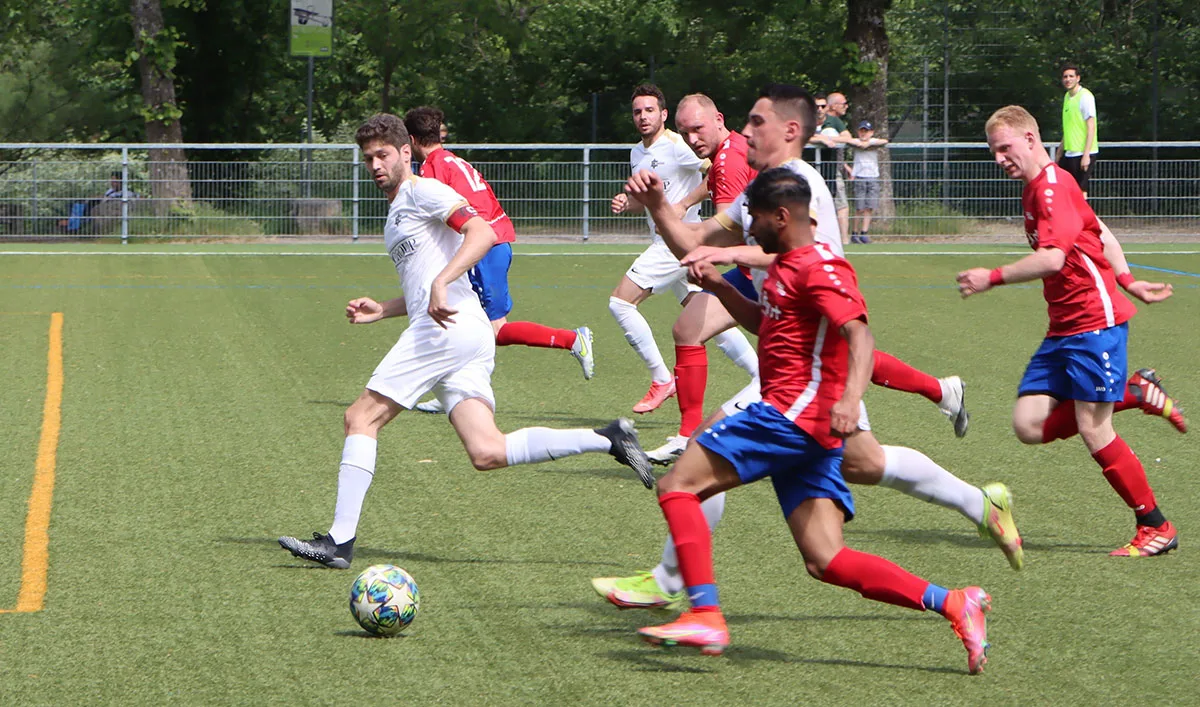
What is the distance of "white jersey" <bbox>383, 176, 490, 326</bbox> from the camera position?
248 inches

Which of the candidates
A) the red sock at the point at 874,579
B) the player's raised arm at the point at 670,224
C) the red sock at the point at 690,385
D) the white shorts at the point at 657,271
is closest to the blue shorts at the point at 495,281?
the white shorts at the point at 657,271

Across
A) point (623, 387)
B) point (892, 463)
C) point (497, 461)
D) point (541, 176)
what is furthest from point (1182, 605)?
point (541, 176)

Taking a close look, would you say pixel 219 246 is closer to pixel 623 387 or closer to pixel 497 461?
pixel 623 387

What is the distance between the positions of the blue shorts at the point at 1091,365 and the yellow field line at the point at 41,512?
3929 mm

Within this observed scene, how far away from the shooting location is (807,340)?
15.5 ft

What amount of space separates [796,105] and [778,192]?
0.76m

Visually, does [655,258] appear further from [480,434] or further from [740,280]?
[480,434]

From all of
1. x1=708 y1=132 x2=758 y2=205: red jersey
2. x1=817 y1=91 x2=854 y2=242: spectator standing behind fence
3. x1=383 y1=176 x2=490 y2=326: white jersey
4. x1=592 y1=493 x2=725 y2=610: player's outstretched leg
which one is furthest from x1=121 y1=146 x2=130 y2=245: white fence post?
x1=592 y1=493 x2=725 y2=610: player's outstretched leg

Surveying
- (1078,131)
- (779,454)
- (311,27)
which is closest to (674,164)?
(779,454)

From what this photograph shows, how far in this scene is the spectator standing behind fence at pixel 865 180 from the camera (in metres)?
23.4

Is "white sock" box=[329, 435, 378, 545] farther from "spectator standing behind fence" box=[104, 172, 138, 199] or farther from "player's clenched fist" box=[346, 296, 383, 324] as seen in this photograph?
"spectator standing behind fence" box=[104, 172, 138, 199]

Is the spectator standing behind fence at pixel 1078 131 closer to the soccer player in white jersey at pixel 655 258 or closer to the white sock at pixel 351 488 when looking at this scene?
the soccer player in white jersey at pixel 655 258

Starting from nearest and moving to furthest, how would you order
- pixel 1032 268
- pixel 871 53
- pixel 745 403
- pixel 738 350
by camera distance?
pixel 745 403
pixel 1032 268
pixel 738 350
pixel 871 53

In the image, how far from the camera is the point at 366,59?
128ft
